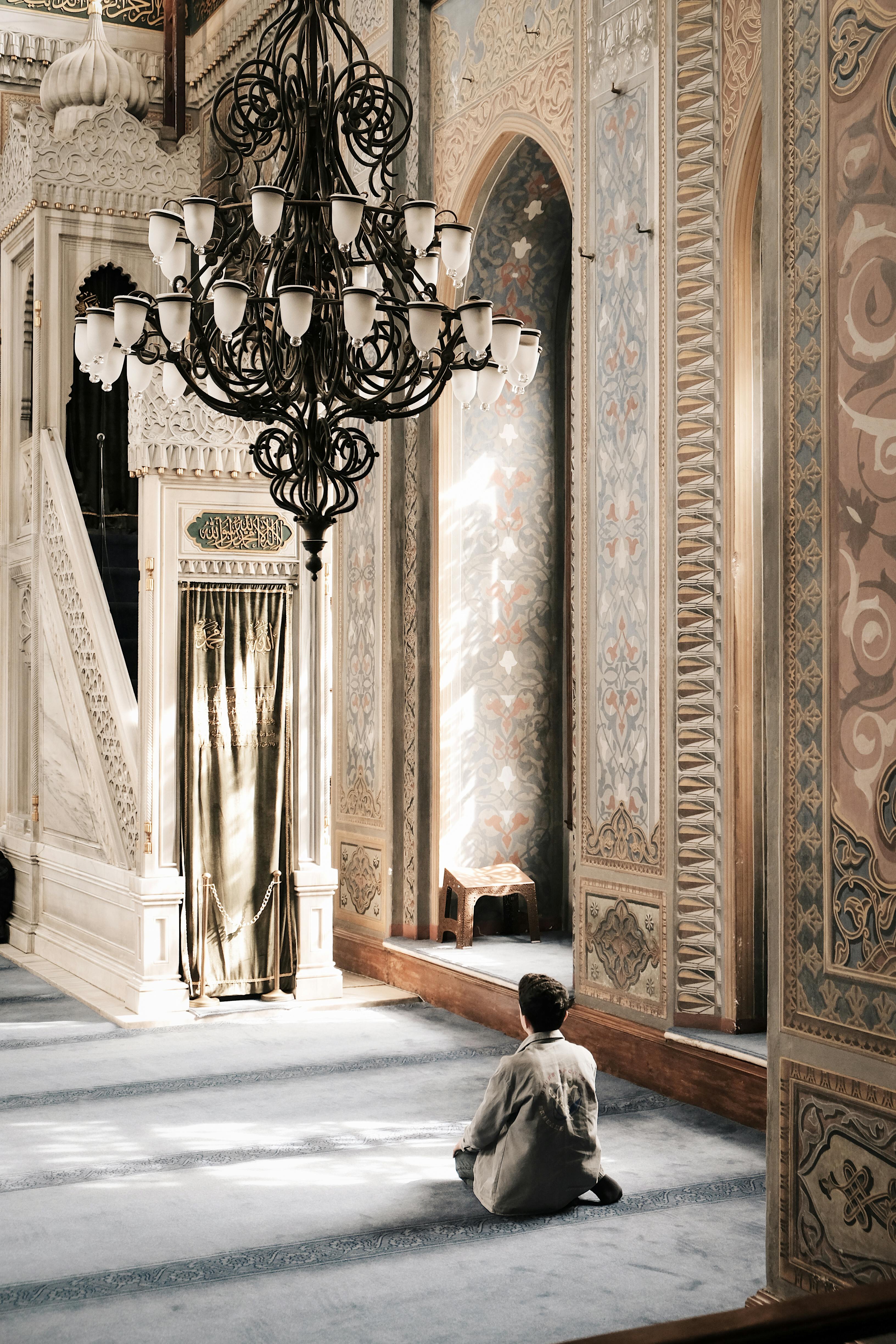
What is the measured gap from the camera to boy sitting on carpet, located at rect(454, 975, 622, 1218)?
12.1 ft

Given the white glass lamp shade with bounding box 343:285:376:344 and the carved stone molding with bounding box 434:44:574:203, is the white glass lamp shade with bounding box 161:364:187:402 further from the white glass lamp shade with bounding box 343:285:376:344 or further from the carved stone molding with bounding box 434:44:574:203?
the carved stone molding with bounding box 434:44:574:203

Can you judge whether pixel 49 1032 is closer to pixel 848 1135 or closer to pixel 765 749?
pixel 765 749

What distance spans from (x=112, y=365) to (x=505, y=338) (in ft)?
4.05

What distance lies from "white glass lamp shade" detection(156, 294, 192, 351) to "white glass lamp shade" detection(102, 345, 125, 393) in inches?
12.0

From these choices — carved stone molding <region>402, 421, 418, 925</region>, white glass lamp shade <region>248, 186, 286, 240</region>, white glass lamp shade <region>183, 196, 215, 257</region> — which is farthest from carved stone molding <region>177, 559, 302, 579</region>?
white glass lamp shade <region>248, 186, 286, 240</region>

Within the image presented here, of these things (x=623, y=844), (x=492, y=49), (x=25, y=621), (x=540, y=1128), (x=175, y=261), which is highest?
(x=492, y=49)

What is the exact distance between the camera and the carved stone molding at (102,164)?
813 centimetres

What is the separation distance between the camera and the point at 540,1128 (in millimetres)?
3684

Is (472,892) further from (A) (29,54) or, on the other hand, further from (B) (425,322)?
(A) (29,54)

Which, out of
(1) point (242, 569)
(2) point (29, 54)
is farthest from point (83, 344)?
(2) point (29, 54)

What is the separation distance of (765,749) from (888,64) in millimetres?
2806

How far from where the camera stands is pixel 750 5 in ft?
15.7

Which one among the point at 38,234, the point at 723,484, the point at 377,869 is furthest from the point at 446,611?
the point at 38,234

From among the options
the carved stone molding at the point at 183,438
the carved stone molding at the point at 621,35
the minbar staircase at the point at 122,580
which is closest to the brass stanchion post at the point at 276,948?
the minbar staircase at the point at 122,580
